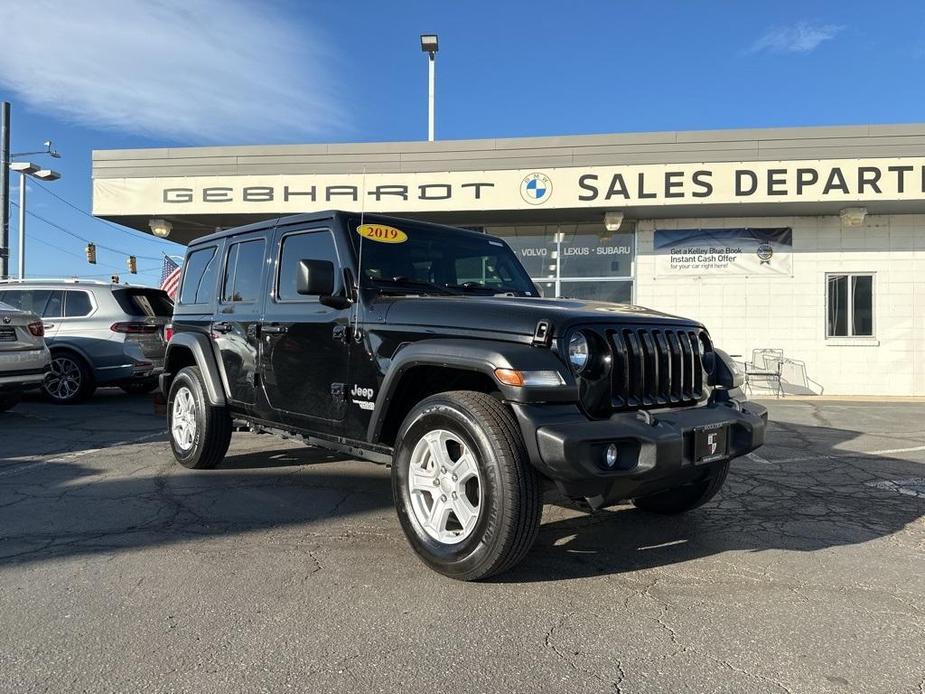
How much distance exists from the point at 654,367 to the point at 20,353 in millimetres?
7733

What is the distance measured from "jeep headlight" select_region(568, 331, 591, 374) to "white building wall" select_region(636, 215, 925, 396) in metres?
10.3

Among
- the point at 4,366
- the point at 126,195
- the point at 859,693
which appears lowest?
the point at 859,693

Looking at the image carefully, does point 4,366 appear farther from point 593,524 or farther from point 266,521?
point 593,524

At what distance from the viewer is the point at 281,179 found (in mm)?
12688

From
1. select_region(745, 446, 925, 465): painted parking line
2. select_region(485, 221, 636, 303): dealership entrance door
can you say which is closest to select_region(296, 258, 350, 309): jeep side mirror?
select_region(745, 446, 925, 465): painted parking line

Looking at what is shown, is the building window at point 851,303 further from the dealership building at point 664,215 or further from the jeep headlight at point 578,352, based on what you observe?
the jeep headlight at point 578,352

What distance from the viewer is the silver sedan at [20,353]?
7.96m

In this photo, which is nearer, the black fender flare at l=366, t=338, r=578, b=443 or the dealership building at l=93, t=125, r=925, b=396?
the black fender flare at l=366, t=338, r=578, b=443

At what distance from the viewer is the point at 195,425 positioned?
5.61 m

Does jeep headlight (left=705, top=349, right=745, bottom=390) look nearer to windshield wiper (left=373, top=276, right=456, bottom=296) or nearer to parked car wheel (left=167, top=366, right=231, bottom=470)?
windshield wiper (left=373, top=276, right=456, bottom=296)

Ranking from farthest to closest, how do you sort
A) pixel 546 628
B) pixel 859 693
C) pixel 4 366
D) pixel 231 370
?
pixel 4 366
pixel 231 370
pixel 546 628
pixel 859 693

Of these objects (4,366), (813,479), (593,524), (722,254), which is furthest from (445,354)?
(722,254)

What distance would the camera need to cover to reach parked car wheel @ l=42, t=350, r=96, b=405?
973 cm

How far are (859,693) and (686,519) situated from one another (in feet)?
6.88
